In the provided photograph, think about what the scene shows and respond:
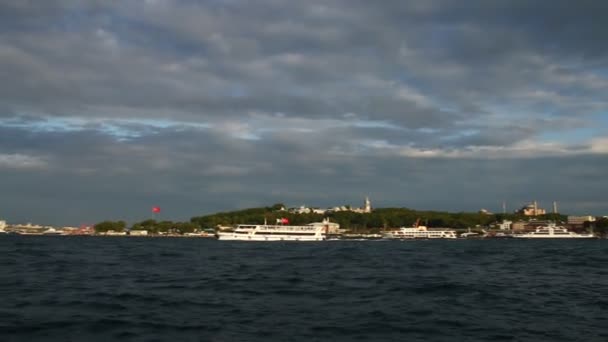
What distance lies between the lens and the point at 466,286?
26.0m

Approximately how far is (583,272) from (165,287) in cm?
2475

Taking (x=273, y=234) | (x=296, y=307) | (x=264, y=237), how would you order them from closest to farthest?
1. (x=296, y=307)
2. (x=264, y=237)
3. (x=273, y=234)

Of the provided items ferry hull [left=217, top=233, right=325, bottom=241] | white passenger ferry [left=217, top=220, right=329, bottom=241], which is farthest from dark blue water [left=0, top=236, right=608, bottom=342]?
white passenger ferry [left=217, top=220, right=329, bottom=241]

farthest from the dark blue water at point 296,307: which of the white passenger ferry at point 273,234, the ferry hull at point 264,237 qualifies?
the white passenger ferry at point 273,234

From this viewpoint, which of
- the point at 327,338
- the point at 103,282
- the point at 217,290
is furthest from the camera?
the point at 103,282

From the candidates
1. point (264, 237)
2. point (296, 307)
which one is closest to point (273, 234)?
point (264, 237)

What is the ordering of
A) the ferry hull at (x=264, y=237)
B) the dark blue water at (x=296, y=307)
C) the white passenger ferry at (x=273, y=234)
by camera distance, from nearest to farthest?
1. the dark blue water at (x=296, y=307)
2. the ferry hull at (x=264, y=237)
3. the white passenger ferry at (x=273, y=234)

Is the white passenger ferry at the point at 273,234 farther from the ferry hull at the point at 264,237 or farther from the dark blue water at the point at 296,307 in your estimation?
the dark blue water at the point at 296,307

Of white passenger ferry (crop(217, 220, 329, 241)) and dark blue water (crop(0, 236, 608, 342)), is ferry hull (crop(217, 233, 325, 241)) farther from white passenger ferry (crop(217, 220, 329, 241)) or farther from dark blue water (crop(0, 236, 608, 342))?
dark blue water (crop(0, 236, 608, 342))

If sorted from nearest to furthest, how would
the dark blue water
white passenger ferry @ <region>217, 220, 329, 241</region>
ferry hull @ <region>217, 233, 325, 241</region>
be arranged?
the dark blue water
ferry hull @ <region>217, 233, 325, 241</region>
white passenger ferry @ <region>217, 220, 329, 241</region>

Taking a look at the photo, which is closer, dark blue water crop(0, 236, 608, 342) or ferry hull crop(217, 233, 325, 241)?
dark blue water crop(0, 236, 608, 342)

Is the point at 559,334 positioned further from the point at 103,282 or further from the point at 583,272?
the point at 583,272

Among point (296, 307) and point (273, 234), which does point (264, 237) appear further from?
point (296, 307)

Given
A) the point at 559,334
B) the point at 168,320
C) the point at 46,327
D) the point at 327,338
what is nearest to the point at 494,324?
the point at 559,334
